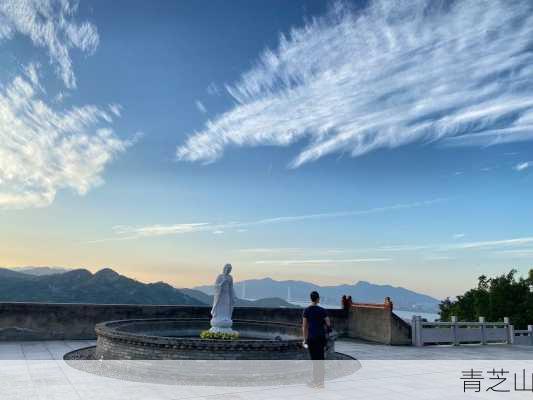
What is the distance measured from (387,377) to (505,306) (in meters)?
37.3

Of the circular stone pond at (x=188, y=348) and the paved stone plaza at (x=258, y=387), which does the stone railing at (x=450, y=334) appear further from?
the circular stone pond at (x=188, y=348)

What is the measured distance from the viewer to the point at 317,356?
31.5 ft

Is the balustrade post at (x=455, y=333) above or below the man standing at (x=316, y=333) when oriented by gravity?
below

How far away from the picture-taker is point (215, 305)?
1423 centimetres

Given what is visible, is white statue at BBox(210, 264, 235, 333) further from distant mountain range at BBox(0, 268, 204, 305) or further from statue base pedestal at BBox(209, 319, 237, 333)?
distant mountain range at BBox(0, 268, 204, 305)

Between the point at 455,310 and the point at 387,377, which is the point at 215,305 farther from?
the point at 455,310

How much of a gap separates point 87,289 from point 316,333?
182929 mm

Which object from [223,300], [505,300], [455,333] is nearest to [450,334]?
[455,333]

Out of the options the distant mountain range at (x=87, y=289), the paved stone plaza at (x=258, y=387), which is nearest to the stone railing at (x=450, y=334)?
the paved stone plaza at (x=258, y=387)

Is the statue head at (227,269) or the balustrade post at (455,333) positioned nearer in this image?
the statue head at (227,269)

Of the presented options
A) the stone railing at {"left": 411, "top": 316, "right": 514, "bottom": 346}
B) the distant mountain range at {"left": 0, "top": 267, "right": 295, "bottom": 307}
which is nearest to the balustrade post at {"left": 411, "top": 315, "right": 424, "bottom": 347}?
the stone railing at {"left": 411, "top": 316, "right": 514, "bottom": 346}

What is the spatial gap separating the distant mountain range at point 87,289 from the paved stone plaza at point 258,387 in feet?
486

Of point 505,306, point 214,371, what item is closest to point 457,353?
point 214,371

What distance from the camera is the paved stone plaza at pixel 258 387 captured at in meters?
8.82
